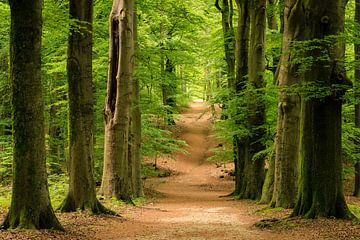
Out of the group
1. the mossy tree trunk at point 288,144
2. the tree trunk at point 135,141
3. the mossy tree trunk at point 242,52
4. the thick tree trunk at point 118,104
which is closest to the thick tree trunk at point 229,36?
the mossy tree trunk at point 242,52

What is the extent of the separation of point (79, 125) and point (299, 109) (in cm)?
614

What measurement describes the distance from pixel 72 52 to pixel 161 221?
491cm

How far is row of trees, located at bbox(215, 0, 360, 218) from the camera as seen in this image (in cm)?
917

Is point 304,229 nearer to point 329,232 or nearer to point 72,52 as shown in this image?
point 329,232

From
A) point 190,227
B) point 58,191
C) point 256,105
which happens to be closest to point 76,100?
point 190,227

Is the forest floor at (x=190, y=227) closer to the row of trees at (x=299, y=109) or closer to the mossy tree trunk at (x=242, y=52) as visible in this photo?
the row of trees at (x=299, y=109)

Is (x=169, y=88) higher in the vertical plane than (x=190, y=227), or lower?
→ higher

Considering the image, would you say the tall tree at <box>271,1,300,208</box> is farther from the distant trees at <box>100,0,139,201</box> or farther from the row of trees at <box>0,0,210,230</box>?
the distant trees at <box>100,0,139,201</box>

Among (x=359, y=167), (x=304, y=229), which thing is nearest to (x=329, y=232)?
(x=304, y=229)

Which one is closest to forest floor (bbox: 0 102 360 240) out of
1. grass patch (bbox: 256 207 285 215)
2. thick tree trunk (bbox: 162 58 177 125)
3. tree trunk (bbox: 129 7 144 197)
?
grass patch (bbox: 256 207 285 215)

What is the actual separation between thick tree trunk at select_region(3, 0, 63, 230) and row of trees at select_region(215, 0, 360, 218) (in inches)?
193

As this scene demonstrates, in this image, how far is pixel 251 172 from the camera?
1803 centimetres

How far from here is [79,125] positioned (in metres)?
11.1

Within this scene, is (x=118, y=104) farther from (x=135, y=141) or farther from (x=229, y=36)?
(x=229, y=36)
